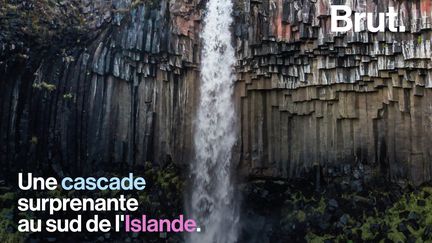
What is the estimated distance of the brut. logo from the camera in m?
12.0

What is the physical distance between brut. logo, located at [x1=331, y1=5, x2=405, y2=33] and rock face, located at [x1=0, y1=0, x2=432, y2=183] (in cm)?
24

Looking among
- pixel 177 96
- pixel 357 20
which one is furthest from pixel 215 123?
pixel 357 20

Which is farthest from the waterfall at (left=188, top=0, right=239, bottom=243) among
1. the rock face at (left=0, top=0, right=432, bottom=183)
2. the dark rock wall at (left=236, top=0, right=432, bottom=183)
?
the dark rock wall at (left=236, top=0, right=432, bottom=183)

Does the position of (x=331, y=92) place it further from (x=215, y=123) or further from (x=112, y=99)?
(x=112, y=99)

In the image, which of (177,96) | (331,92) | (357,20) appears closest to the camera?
(357,20)

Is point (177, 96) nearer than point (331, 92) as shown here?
No

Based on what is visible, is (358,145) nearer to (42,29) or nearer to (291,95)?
(291,95)

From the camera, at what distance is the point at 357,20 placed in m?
12.3

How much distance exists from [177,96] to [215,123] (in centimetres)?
130

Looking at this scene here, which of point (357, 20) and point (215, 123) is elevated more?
point (357, 20)

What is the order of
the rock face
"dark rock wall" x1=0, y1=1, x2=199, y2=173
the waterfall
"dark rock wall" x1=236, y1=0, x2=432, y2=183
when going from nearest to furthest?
"dark rock wall" x1=236, y1=0, x2=432, y2=183 → the rock face → "dark rock wall" x1=0, y1=1, x2=199, y2=173 → the waterfall

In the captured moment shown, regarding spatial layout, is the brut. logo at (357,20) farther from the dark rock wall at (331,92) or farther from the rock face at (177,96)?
the rock face at (177,96)

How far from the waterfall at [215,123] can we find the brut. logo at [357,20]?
306cm

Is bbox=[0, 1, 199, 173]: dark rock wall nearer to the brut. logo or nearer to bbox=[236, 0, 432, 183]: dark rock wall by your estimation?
bbox=[236, 0, 432, 183]: dark rock wall
